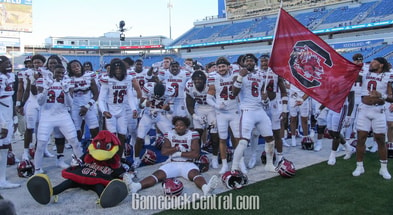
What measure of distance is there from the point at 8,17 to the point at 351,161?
3966 cm

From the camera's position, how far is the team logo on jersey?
554 centimetres

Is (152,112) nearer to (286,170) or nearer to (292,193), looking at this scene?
(286,170)

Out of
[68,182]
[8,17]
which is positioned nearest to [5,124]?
[68,182]

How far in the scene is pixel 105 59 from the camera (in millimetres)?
47594

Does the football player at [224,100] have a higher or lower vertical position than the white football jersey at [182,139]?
higher

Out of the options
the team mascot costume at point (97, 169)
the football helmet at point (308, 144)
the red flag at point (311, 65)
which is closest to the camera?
the team mascot costume at point (97, 169)

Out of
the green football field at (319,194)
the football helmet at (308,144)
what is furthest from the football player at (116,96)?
the football helmet at (308,144)

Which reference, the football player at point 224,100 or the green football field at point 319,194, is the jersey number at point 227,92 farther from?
the green football field at point 319,194

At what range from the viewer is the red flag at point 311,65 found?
548 cm

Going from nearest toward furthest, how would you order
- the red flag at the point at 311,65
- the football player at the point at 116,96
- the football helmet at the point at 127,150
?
the red flag at the point at 311,65
the football player at the point at 116,96
the football helmet at the point at 127,150

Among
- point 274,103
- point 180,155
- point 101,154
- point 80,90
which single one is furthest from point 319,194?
point 80,90

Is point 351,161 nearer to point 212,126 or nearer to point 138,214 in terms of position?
point 212,126

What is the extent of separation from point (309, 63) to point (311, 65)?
1.8 inches

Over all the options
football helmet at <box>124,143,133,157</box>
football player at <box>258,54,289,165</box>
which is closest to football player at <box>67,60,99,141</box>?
football helmet at <box>124,143,133,157</box>
